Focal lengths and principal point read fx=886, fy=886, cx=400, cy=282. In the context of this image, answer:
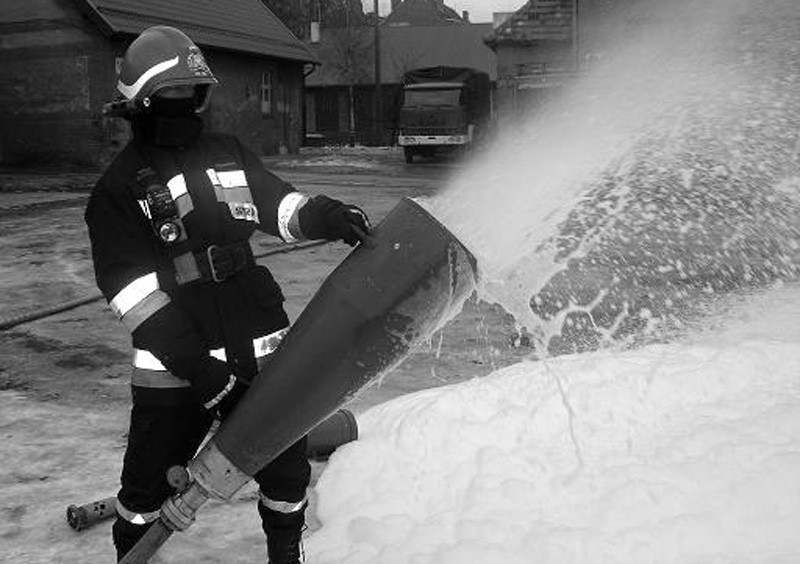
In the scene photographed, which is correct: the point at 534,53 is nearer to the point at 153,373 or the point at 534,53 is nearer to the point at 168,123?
the point at 168,123

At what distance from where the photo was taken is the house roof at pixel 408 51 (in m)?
44.6

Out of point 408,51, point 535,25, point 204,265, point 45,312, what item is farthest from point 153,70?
point 408,51

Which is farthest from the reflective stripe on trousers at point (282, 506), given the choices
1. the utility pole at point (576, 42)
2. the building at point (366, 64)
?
the building at point (366, 64)

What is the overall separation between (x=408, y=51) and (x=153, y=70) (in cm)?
4562

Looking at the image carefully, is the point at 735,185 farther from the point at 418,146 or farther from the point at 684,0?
the point at 418,146

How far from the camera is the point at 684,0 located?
61.3 feet

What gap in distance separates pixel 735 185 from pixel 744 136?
1289 mm

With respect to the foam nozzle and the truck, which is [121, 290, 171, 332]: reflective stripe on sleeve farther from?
the truck

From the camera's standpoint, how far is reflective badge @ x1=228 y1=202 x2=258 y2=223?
8.46 feet

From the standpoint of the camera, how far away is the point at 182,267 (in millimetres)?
2486

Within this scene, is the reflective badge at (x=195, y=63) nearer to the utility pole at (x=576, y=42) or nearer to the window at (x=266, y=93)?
the utility pole at (x=576, y=42)

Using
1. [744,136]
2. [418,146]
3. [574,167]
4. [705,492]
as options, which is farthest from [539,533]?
[418,146]

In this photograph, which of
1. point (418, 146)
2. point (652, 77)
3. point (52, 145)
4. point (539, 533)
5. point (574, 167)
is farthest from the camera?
point (418, 146)

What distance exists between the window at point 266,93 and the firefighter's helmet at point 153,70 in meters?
27.4
